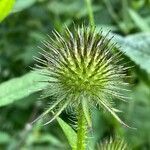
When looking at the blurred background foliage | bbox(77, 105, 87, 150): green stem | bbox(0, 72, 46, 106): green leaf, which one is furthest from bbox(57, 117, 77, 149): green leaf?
the blurred background foliage

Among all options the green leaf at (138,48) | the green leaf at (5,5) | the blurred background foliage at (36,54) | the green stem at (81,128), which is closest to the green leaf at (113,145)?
the green stem at (81,128)

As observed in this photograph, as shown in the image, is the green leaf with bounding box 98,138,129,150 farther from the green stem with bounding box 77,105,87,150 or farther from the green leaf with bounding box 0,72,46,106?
the green leaf with bounding box 0,72,46,106

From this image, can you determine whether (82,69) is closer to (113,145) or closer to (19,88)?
(113,145)

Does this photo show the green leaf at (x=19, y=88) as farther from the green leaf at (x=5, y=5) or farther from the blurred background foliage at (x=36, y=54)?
the blurred background foliage at (x=36, y=54)

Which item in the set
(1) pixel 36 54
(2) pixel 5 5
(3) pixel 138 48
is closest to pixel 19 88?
(2) pixel 5 5

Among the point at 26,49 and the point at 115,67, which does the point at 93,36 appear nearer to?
the point at 115,67

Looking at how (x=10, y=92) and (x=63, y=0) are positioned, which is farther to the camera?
(x=63, y=0)

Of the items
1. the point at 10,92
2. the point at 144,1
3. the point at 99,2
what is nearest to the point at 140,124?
the point at 144,1

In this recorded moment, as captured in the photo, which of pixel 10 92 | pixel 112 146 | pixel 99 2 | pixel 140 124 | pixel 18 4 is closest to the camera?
pixel 112 146
